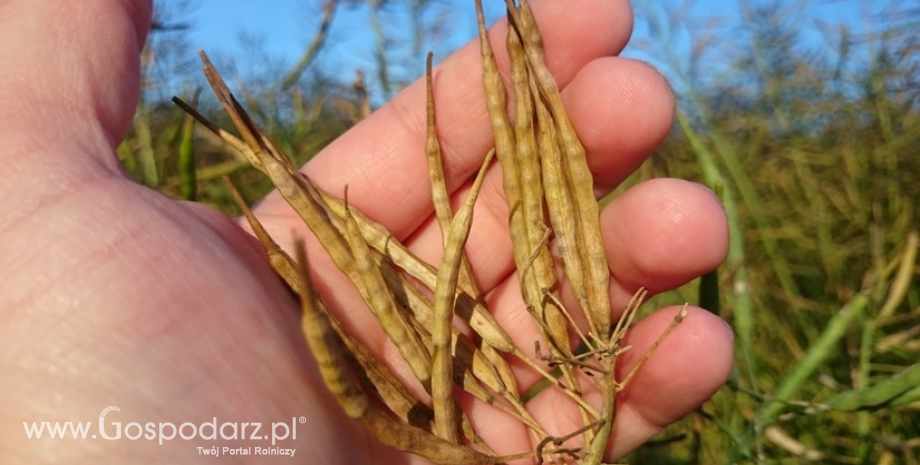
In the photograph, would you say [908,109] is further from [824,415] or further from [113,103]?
[113,103]

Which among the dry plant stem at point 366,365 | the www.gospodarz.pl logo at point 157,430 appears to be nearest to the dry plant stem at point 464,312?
the dry plant stem at point 366,365

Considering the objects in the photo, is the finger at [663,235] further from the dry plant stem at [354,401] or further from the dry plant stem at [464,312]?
the dry plant stem at [354,401]

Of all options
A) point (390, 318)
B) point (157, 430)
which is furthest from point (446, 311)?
point (157, 430)

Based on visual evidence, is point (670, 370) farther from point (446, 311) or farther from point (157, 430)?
point (157, 430)

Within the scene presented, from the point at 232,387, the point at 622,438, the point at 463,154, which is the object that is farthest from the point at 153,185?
the point at 622,438

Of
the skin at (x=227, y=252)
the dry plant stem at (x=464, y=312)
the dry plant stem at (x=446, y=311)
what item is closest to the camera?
the skin at (x=227, y=252)

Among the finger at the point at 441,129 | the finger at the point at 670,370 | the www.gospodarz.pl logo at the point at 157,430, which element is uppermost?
the finger at the point at 441,129
